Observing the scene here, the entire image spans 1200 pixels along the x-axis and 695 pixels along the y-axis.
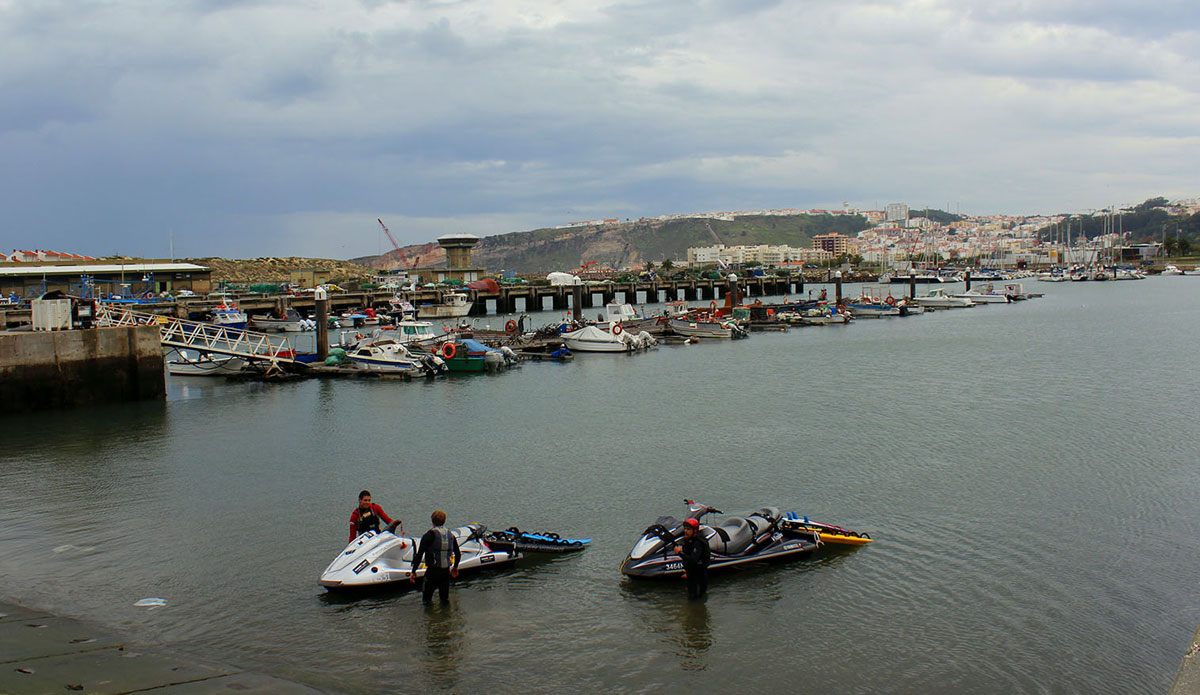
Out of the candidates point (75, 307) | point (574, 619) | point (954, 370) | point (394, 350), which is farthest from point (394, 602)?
point (954, 370)

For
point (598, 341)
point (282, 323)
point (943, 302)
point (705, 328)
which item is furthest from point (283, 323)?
point (943, 302)

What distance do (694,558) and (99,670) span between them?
8.88 metres

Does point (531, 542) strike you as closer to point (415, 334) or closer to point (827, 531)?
point (827, 531)

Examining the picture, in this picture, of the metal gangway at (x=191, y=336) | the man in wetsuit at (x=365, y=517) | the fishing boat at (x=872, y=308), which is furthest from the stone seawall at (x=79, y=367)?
the fishing boat at (x=872, y=308)

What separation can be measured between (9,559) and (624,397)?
26079 millimetres

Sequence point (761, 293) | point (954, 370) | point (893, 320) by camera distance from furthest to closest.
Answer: point (761, 293) → point (893, 320) → point (954, 370)

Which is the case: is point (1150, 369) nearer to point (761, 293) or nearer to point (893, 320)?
point (893, 320)

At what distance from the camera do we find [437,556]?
47.5ft

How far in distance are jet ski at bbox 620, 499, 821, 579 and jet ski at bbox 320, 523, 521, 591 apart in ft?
9.48

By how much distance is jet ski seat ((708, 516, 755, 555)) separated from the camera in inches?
645

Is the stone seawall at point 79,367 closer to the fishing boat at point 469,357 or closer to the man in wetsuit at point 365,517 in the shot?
the fishing boat at point 469,357

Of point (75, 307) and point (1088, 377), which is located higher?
point (75, 307)

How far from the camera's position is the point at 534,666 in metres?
12.9

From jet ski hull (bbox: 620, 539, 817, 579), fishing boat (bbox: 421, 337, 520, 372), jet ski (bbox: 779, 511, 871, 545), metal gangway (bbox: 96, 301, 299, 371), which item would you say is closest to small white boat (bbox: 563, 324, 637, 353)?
fishing boat (bbox: 421, 337, 520, 372)
